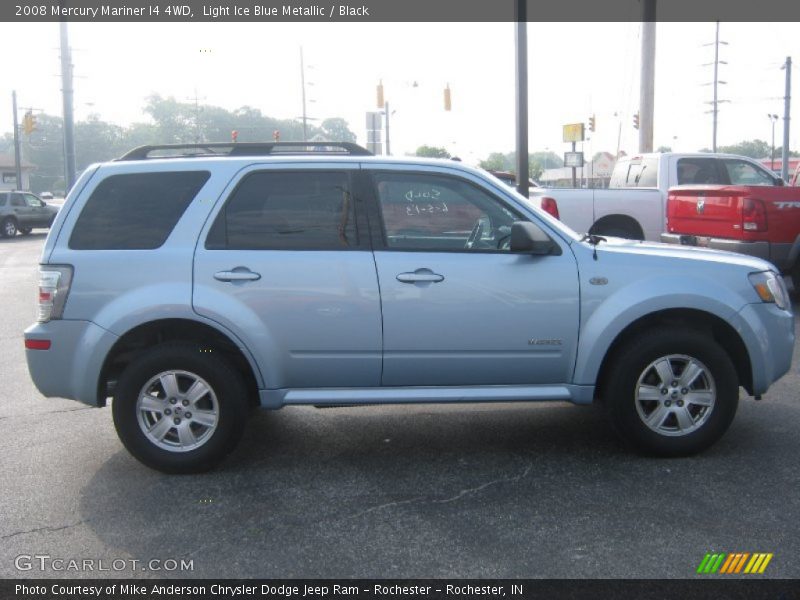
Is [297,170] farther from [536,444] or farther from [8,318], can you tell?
[8,318]

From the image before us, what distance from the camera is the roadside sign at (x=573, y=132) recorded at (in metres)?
33.8

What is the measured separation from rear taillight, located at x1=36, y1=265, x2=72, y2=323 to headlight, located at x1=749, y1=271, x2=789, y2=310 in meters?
4.24

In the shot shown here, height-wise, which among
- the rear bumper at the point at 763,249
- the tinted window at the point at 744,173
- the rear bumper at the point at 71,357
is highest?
the tinted window at the point at 744,173

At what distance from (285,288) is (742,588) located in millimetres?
2895

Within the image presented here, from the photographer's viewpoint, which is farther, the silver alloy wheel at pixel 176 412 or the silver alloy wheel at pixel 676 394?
the silver alloy wheel at pixel 676 394

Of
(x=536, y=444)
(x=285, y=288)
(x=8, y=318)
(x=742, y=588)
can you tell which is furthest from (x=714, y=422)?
(x=8, y=318)

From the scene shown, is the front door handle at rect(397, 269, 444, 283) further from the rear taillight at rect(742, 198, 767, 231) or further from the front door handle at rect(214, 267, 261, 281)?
the rear taillight at rect(742, 198, 767, 231)

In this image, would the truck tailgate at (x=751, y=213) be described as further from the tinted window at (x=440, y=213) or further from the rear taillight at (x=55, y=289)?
the rear taillight at (x=55, y=289)

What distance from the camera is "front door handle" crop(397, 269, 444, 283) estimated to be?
4949 millimetres

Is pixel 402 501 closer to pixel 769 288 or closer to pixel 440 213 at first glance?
pixel 440 213

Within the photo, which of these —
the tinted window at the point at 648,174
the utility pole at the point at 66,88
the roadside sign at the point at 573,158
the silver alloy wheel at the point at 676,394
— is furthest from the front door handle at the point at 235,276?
the utility pole at the point at 66,88

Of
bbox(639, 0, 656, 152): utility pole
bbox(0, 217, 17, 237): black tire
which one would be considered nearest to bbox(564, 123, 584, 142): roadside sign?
bbox(639, 0, 656, 152): utility pole

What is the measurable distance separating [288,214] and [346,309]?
2.37ft

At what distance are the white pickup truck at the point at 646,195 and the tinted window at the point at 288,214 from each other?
7.23 meters
